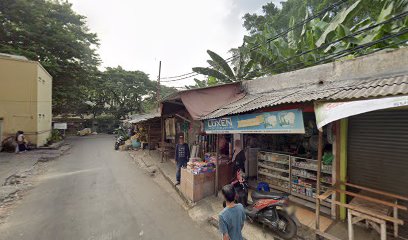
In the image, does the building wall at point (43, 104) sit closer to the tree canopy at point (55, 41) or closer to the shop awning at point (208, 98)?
the tree canopy at point (55, 41)

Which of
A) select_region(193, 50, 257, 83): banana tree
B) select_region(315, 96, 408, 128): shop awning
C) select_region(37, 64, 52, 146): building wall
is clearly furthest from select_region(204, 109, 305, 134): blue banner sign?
select_region(37, 64, 52, 146): building wall

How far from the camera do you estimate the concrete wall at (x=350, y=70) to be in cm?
473

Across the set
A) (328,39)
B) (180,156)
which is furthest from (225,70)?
(180,156)

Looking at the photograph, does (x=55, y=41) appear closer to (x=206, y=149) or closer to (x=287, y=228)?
(x=206, y=149)

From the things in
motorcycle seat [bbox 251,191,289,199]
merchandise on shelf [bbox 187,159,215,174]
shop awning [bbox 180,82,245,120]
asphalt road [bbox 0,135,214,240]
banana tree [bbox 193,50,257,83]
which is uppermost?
banana tree [bbox 193,50,257,83]

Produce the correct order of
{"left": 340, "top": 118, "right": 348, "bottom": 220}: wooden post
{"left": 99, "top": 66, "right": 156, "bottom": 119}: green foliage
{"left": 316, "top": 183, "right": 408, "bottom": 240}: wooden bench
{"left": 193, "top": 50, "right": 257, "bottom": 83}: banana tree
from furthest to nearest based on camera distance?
1. {"left": 99, "top": 66, "right": 156, "bottom": 119}: green foliage
2. {"left": 193, "top": 50, "right": 257, "bottom": 83}: banana tree
3. {"left": 340, "top": 118, "right": 348, "bottom": 220}: wooden post
4. {"left": 316, "top": 183, "right": 408, "bottom": 240}: wooden bench

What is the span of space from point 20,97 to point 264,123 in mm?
20098

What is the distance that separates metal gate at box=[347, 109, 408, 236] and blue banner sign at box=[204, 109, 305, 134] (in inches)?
74.0

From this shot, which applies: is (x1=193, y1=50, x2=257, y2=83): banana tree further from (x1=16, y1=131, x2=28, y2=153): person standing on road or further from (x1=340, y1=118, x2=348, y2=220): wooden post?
(x1=16, y1=131, x2=28, y2=153): person standing on road

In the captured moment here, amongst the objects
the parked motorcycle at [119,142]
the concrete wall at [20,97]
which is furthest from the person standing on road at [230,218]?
the concrete wall at [20,97]

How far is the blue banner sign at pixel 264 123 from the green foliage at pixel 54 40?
2112cm

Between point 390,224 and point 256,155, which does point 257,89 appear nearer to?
point 256,155

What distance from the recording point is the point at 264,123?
16.0 ft

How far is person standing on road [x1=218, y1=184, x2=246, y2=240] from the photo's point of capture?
332cm
